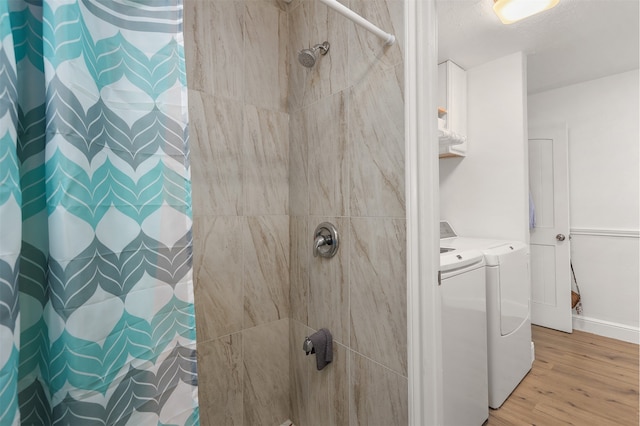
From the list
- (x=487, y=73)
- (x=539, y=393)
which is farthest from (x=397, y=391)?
(x=487, y=73)

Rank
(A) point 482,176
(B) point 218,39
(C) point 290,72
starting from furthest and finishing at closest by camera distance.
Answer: (A) point 482,176 < (C) point 290,72 < (B) point 218,39

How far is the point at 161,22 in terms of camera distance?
2.02ft

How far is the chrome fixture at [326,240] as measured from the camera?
1.23 metres

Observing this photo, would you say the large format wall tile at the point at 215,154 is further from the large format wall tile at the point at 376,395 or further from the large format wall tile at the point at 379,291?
the large format wall tile at the point at 376,395

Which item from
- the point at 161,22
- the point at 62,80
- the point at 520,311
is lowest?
the point at 520,311

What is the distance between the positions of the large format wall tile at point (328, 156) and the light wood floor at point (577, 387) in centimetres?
166

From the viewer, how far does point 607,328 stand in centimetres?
277

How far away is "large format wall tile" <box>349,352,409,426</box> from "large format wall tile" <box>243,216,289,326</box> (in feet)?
1.59

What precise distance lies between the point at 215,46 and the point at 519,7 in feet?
5.71

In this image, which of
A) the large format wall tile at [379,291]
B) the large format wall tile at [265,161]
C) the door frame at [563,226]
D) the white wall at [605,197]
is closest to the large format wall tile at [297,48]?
the large format wall tile at [265,161]

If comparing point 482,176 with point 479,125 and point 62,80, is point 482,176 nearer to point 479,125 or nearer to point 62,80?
point 479,125

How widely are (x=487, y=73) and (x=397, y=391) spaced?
273 centimetres

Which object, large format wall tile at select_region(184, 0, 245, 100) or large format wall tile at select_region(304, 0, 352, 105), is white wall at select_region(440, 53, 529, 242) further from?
large format wall tile at select_region(184, 0, 245, 100)

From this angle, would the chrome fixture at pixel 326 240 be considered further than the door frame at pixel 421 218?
Yes
